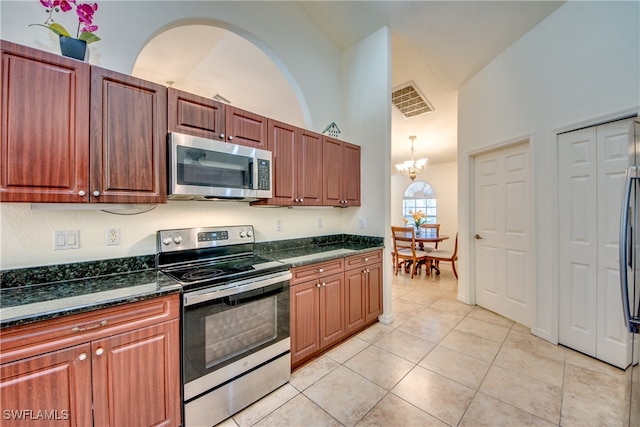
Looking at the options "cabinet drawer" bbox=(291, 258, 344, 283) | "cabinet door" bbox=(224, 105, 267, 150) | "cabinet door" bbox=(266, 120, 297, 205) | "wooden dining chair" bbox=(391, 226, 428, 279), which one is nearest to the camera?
"cabinet door" bbox=(224, 105, 267, 150)

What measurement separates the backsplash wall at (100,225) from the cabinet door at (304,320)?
720 mm

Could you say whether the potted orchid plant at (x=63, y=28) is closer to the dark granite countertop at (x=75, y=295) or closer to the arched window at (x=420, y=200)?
the dark granite countertop at (x=75, y=295)

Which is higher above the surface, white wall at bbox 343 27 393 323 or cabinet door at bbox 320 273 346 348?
white wall at bbox 343 27 393 323

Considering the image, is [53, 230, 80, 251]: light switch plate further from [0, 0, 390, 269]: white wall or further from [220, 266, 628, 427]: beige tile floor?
[220, 266, 628, 427]: beige tile floor

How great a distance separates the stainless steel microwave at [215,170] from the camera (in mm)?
1630

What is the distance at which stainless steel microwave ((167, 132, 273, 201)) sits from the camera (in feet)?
5.35

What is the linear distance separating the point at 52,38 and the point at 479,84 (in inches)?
165

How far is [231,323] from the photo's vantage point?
161 cm

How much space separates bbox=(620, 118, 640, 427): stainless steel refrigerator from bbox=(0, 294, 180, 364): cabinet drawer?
2.23 m

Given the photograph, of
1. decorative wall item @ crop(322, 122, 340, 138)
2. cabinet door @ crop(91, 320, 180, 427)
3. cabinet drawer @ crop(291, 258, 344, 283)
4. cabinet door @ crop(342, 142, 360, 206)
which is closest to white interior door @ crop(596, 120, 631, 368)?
cabinet door @ crop(342, 142, 360, 206)

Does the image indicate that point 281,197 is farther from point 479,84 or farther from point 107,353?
point 479,84

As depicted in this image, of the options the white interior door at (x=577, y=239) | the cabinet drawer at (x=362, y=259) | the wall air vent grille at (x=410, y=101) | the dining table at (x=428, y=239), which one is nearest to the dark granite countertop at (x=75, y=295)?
the cabinet drawer at (x=362, y=259)


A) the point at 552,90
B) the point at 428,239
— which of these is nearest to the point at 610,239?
the point at 552,90

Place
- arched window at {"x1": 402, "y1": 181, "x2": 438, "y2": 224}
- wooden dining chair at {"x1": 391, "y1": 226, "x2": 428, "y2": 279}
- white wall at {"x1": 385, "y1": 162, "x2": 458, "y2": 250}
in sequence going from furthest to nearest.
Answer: arched window at {"x1": 402, "y1": 181, "x2": 438, "y2": 224} < white wall at {"x1": 385, "y1": 162, "x2": 458, "y2": 250} < wooden dining chair at {"x1": 391, "y1": 226, "x2": 428, "y2": 279}
